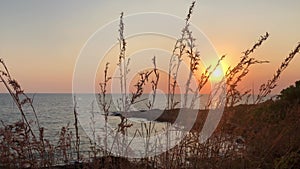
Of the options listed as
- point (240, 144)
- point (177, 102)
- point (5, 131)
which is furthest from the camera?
point (240, 144)

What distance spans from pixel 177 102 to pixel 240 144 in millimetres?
872

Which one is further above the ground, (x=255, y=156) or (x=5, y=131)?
(x=5, y=131)

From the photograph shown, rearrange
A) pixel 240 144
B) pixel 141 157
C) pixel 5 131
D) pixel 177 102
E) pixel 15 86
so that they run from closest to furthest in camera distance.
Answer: pixel 15 86 → pixel 5 131 → pixel 177 102 → pixel 141 157 → pixel 240 144

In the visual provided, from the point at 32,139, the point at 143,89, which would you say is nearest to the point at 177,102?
the point at 143,89

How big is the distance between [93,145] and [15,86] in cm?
102

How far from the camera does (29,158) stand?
287cm

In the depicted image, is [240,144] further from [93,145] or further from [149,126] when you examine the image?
[93,145]

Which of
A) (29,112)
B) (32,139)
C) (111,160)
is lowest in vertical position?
(111,160)

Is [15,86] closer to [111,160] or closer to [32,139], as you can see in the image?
[32,139]

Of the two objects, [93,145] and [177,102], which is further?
[93,145]

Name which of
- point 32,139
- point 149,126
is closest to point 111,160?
point 149,126

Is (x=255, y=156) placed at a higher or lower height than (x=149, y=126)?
lower

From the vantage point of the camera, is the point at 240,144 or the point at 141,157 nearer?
the point at 141,157

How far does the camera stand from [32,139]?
2773 millimetres
